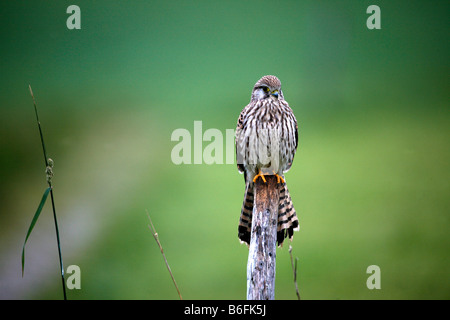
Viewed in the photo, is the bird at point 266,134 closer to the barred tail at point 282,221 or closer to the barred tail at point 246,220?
the barred tail at point 246,220

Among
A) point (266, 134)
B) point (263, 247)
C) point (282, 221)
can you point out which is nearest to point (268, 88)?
point (266, 134)

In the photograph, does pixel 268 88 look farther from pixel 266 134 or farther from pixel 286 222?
pixel 286 222

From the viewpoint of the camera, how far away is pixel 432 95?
1445cm

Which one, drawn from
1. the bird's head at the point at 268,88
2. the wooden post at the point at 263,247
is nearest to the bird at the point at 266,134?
the bird's head at the point at 268,88

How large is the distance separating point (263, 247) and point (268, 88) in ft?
6.45

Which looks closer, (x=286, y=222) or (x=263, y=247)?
(x=263, y=247)

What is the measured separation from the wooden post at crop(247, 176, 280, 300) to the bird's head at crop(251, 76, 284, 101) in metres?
1.30

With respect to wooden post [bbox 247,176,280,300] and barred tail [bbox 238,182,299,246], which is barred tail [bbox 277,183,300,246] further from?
wooden post [bbox 247,176,280,300]

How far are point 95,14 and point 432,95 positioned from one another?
11977 mm

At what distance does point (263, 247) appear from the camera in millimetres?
3176

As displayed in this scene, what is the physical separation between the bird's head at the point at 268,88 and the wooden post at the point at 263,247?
130 cm

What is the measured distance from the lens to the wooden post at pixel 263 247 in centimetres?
305

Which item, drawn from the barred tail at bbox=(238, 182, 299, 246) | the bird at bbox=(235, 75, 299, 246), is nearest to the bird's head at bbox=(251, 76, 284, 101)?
the bird at bbox=(235, 75, 299, 246)
